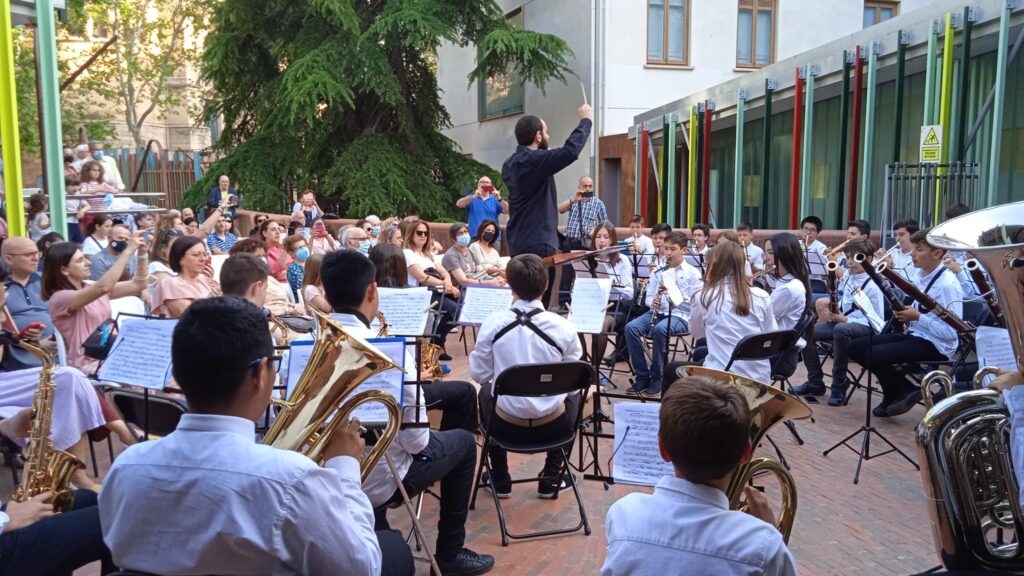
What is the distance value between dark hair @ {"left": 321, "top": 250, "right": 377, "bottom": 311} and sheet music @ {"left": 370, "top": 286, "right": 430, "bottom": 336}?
3.03 ft

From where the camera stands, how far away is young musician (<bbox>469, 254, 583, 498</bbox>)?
4641 mm

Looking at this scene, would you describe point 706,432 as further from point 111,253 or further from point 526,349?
point 111,253

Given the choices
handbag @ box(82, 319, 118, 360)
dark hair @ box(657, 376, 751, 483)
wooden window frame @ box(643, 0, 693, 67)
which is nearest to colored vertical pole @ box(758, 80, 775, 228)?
wooden window frame @ box(643, 0, 693, 67)

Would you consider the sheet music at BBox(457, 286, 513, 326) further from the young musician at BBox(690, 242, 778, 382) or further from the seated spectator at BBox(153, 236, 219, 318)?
the seated spectator at BBox(153, 236, 219, 318)

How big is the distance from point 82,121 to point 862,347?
91.4 feet

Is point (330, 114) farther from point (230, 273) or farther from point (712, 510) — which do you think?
point (712, 510)

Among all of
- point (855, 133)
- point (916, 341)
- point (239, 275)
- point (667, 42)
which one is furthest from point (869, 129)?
point (239, 275)

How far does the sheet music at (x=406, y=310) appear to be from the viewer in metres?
4.78

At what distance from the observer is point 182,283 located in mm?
5730


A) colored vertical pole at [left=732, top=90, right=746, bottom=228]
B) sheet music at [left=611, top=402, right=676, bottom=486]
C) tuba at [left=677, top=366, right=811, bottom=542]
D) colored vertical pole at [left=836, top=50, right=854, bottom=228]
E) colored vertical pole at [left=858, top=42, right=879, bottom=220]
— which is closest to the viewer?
tuba at [left=677, top=366, right=811, bottom=542]

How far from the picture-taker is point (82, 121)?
27891mm

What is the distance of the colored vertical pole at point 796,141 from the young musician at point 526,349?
9799 millimetres

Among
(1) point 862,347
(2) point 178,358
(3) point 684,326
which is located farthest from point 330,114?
(2) point 178,358

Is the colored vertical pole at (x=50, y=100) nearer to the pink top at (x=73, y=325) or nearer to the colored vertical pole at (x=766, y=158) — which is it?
the pink top at (x=73, y=325)
